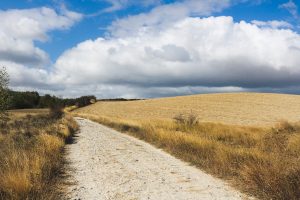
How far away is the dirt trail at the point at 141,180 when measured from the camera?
786cm

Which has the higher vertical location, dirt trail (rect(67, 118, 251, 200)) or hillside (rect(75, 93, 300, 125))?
dirt trail (rect(67, 118, 251, 200))

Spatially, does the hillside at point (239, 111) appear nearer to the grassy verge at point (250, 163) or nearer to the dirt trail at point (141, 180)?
the grassy verge at point (250, 163)

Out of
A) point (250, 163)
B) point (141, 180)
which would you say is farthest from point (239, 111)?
point (141, 180)

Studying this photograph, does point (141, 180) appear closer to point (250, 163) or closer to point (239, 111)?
point (250, 163)

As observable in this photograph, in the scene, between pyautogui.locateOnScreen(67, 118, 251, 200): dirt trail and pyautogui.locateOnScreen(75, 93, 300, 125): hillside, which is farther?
pyautogui.locateOnScreen(75, 93, 300, 125): hillside

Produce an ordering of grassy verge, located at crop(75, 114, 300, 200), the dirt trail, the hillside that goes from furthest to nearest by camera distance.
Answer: the hillside, the dirt trail, grassy verge, located at crop(75, 114, 300, 200)

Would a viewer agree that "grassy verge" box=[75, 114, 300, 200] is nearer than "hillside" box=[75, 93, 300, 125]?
Yes

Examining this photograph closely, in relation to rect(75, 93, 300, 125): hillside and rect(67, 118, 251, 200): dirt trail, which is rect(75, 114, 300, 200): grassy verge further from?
rect(75, 93, 300, 125): hillside

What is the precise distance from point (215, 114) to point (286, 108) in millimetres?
14118

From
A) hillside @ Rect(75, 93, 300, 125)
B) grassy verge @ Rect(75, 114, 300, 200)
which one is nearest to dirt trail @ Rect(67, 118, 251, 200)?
grassy verge @ Rect(75, 114, 300, 200)

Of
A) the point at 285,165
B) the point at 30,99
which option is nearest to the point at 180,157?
the point at 285,165

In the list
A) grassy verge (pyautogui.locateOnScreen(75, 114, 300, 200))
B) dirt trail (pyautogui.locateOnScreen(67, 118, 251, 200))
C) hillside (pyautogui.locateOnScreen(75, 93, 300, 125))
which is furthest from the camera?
hillside (pyautogui.locateOnScreen(75, 93, 300, 125))

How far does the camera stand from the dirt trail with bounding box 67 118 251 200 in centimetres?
786

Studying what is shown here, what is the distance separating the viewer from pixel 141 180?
9383 millimetres
